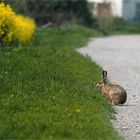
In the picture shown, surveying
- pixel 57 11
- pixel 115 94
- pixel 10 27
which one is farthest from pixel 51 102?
pixel 57 11

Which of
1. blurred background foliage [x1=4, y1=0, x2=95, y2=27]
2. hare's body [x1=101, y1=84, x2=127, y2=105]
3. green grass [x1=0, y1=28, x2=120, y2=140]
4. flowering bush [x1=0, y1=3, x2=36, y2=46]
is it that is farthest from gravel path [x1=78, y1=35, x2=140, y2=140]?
blurred background foliage [x1=4, y1=0, x2=95, y2=27]

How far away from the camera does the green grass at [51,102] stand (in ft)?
33.0

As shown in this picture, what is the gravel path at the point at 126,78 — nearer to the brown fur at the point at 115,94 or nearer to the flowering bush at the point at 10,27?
the brown fur at the point at 115,94

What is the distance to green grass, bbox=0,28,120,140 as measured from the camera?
10.1 meters

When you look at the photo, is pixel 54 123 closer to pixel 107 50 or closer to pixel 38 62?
pixel 38 62

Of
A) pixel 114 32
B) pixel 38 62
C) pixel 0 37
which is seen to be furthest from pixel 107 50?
pixel 114 32

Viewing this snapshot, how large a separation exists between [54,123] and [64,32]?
103 ft

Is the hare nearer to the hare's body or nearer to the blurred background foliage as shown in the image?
the hare's body

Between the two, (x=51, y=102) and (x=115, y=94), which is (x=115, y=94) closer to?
(x=115, y=94)

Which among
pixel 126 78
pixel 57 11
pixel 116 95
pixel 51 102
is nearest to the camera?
pixel 51 102

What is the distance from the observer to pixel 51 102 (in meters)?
12.1

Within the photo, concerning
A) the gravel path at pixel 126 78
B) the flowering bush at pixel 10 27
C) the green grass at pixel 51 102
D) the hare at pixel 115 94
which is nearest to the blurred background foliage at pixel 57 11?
the gravel path at pixel 126 78

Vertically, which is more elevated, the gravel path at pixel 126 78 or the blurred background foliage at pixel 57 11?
the gravel path at pixel 126 78

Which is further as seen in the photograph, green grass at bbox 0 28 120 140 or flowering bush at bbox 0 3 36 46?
flowering bush at bbox 0 3 36 46
